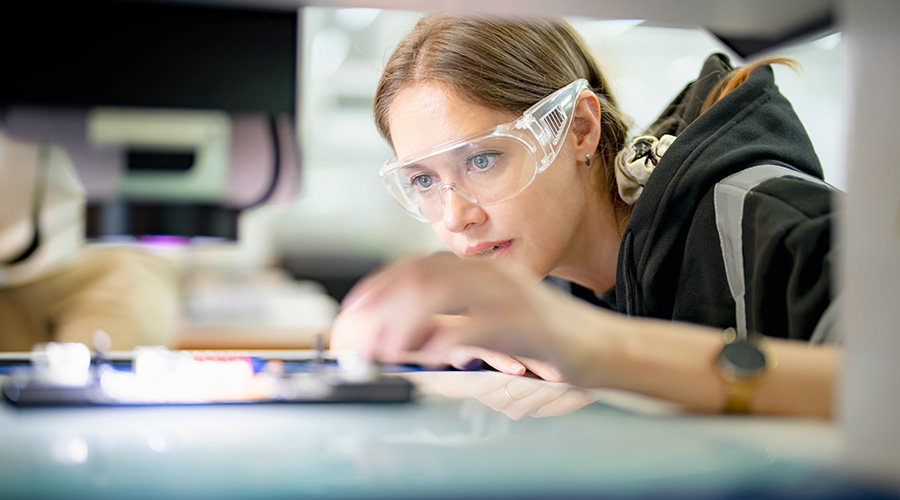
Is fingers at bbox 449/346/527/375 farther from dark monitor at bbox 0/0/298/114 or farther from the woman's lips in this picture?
dark monitor at bbox 0/0/298/114

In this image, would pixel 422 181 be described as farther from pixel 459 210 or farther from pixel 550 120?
pixel 550 120

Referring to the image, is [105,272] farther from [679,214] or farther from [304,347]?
[679,214]

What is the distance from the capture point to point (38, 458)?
408 mm

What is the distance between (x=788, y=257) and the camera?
32.7 inches

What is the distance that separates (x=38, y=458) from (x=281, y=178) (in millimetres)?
1519

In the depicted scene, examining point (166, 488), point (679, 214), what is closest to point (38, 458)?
point (166, 488)

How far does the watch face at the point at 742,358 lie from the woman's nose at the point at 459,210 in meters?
0.74

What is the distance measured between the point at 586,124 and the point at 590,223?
0.21 meters

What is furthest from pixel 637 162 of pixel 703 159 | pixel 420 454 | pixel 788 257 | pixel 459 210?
pixel 420 454

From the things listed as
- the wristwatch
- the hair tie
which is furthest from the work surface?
the hair tie

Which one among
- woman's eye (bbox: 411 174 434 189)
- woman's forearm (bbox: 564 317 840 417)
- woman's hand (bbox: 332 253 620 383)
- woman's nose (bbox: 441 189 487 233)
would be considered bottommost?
woman's forearm (bbox: 564 317 840 417)

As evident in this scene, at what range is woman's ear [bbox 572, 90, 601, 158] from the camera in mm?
1342

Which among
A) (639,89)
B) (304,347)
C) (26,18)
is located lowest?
(304,347)

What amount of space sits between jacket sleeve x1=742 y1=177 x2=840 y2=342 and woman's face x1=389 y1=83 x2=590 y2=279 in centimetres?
42
